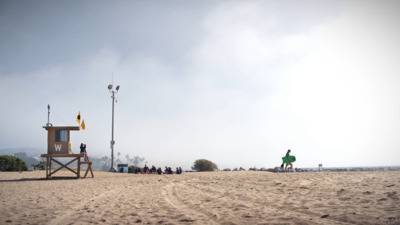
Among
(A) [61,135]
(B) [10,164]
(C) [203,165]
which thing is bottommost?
(C) [203,165]

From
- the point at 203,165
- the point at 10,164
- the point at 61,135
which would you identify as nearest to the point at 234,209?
the point at 61,135

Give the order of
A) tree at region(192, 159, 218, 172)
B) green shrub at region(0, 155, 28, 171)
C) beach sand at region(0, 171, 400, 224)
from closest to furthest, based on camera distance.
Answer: beach sand at region(0, 171, 400, 224) < green shrub at region(0, 155, 28, 171) < tree at region(192, 159, 218, 172)

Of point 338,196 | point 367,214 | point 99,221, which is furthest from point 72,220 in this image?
point 338,196

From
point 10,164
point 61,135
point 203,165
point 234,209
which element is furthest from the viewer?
point 203,165

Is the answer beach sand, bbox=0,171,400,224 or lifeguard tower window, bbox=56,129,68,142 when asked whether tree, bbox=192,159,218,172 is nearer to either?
lifeguard tower window, bbox=56,129,68,142

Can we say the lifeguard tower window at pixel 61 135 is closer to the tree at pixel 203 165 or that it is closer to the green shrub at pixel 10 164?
the green shrub at pixel 10 164

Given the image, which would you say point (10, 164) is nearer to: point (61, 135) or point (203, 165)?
point (61, 135)

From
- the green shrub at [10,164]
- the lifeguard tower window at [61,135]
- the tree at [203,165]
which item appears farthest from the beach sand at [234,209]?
the tree at [203,165]

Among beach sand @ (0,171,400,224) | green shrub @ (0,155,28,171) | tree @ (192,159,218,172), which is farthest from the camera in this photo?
tree @ (192,159,218,172)

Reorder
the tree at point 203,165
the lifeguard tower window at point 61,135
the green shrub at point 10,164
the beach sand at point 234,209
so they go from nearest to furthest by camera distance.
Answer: the beach sand at point 234,209
the lifeguard tower window at point 61,135
the green shrub at point 10,164
the tree at point 203,165

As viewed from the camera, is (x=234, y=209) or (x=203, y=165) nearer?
(x=234, y=209)

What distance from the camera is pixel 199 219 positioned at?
18.8 ft

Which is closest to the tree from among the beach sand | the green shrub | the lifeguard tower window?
the green shrub

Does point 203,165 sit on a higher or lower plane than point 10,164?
lower
